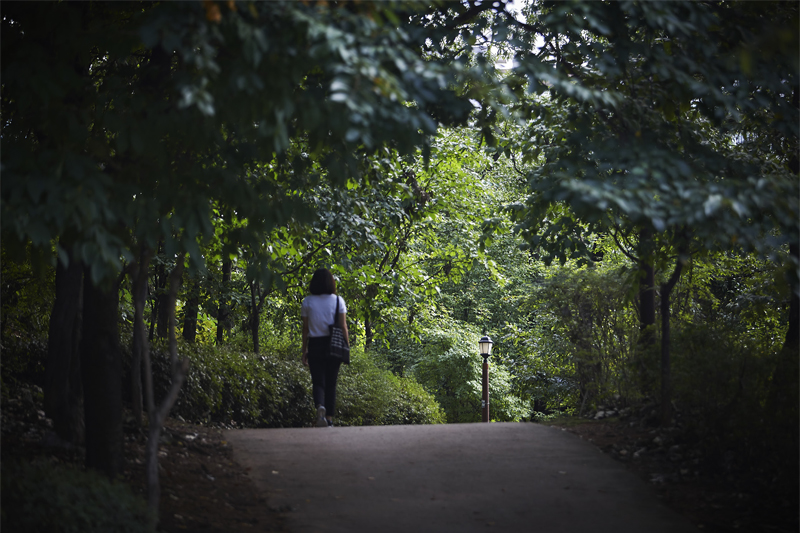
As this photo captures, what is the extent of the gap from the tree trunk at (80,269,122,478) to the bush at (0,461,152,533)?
103 cm

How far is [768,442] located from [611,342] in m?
3.80

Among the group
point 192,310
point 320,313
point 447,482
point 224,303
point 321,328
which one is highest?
point 224,303

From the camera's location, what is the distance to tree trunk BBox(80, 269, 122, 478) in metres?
5.57

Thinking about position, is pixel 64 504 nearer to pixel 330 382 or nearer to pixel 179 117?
pixel 179 117

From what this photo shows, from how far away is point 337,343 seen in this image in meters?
8.45

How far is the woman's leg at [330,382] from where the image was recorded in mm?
8578

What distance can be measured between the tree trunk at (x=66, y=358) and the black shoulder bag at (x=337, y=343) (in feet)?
9.31

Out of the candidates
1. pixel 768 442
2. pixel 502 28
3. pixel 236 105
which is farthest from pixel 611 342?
pixel 236 105

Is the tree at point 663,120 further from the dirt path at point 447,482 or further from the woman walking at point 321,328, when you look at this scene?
the woman walking at point 321,328

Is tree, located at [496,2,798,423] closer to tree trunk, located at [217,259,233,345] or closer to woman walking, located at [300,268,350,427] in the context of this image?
woman walking, located at [300,268,350,427]

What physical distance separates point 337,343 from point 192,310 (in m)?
6.59

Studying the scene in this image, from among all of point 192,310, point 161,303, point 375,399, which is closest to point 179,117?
point 161,303

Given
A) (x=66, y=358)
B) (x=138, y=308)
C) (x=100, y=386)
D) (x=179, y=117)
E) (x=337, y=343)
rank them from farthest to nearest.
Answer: (x=337, y=343) → (x=66, y=358) → (x=100, y=386) → (x=138, y=308) → (x=179, y=117)

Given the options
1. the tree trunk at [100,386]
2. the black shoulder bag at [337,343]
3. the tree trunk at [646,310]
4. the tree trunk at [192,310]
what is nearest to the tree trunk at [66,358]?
the tree trunk at [100,386]
